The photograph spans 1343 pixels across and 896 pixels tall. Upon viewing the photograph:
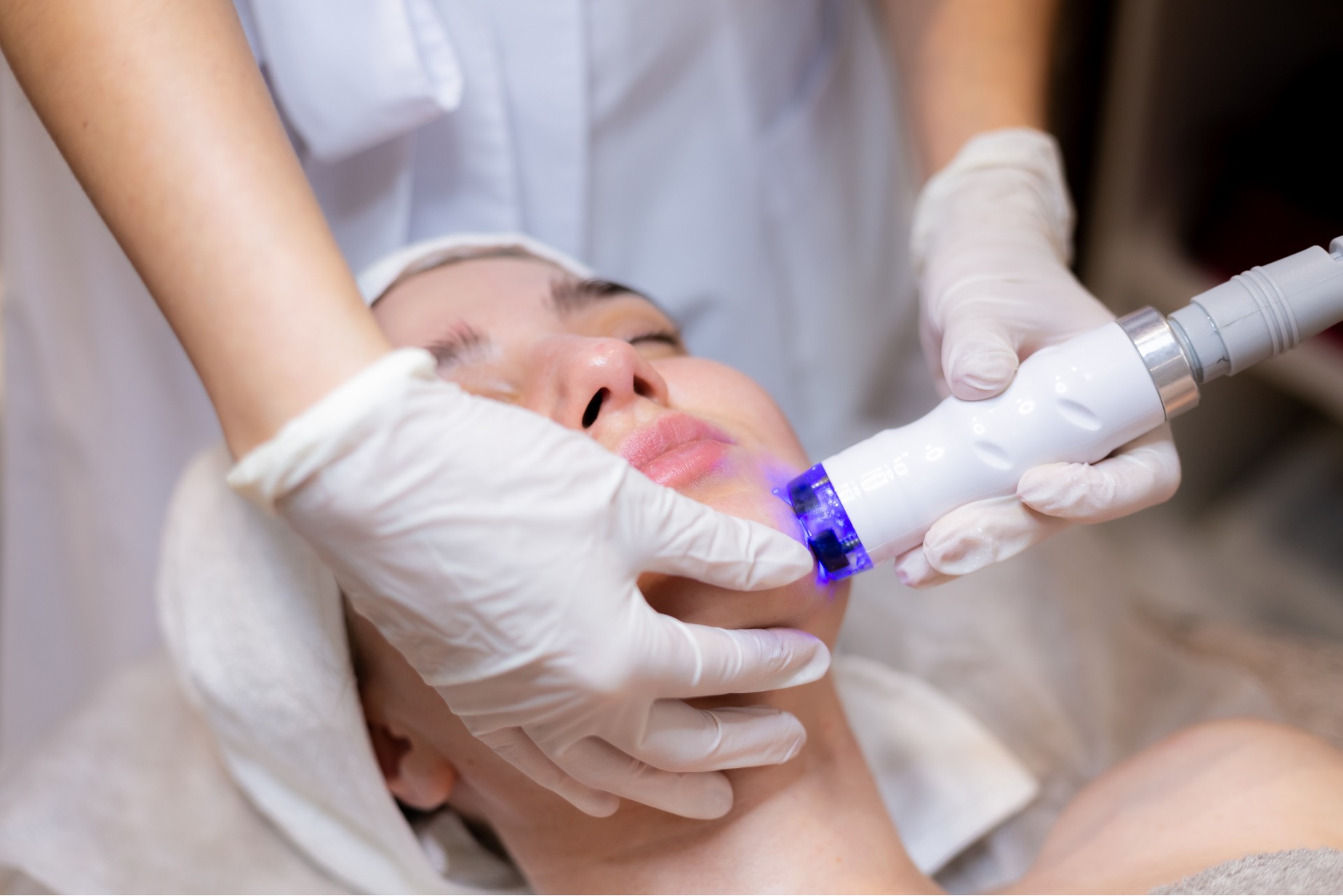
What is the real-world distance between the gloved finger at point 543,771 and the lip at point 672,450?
0.24m

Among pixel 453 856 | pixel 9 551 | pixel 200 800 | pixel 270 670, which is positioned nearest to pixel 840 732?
pixel 453 856

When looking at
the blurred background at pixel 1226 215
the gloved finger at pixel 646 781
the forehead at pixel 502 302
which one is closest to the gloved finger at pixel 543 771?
the gloved finger at pixel 646 781

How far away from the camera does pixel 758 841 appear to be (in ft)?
3.10

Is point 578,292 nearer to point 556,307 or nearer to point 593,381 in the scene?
point 556,307

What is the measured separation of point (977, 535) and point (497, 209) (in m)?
0.74

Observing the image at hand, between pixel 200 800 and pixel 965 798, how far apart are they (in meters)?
0.89

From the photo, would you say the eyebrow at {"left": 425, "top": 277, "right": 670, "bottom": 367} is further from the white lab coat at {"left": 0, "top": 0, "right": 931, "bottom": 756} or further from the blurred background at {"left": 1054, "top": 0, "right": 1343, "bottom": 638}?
the blurred background at {"left": 1054, "top": 0, "right": 1343, "bottom": 638}

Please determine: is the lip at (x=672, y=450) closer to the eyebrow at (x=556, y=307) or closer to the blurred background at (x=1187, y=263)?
the eyebrow at (x=556, y=307)

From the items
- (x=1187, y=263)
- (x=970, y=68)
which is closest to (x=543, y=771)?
(x=970, y=68)

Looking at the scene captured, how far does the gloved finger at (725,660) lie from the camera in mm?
747

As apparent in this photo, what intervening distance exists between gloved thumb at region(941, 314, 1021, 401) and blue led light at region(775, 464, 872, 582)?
0.13m

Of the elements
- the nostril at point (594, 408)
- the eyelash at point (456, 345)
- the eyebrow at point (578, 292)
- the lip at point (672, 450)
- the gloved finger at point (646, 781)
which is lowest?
the gloved finger at point (646, 781)

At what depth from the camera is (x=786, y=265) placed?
4.96 ft

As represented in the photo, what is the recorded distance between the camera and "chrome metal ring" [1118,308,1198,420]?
81 cm
